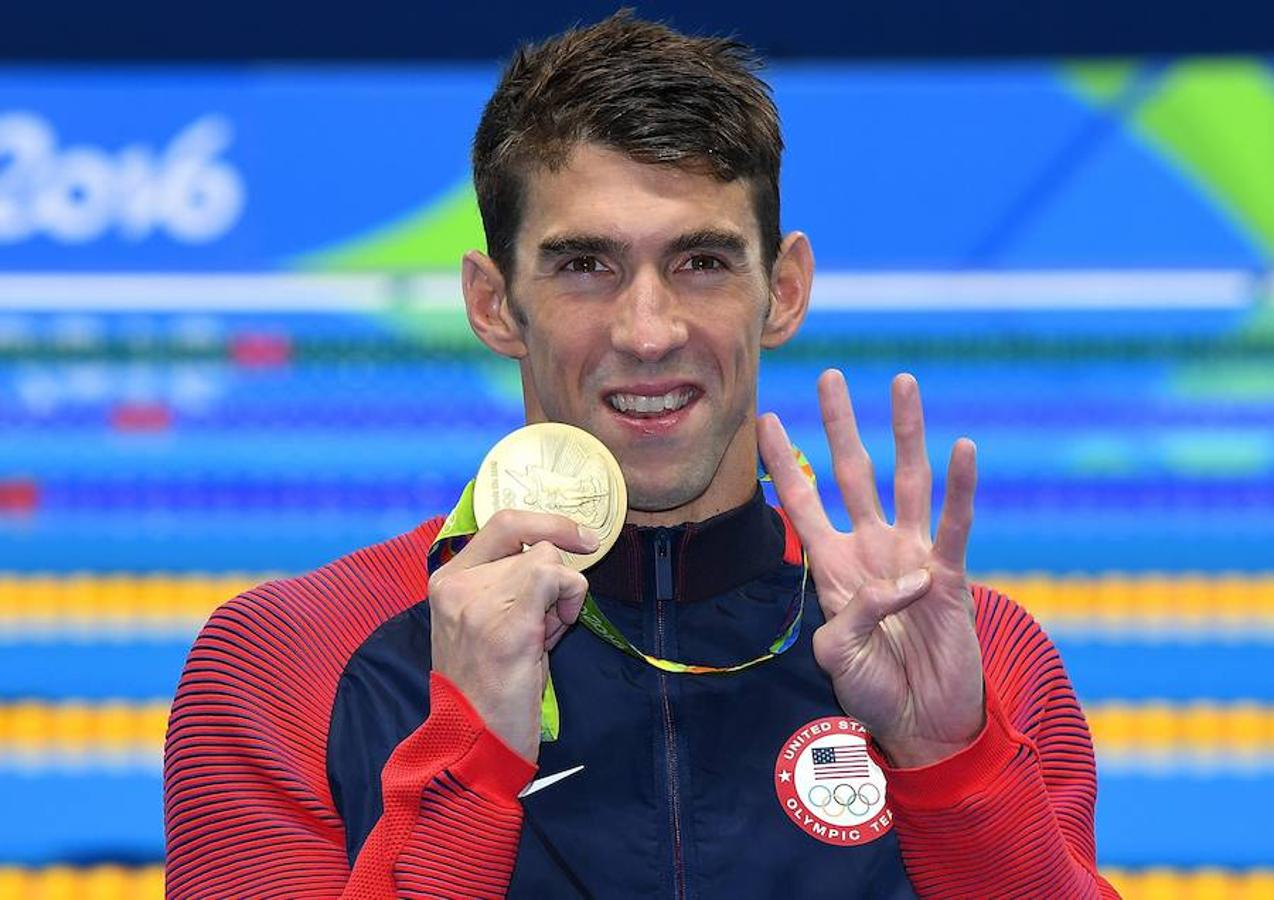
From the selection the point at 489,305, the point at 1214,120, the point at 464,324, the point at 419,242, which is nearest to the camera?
the point at 489,305

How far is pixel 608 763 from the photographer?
2.04m

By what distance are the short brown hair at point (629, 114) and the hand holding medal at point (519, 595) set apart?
0.34m

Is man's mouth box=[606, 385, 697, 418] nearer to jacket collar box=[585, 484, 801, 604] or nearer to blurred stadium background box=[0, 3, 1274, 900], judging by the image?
jacket collar box=[585, 484, 801, 604]

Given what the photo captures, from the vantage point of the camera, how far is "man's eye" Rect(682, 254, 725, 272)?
207cm

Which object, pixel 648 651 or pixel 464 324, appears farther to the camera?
pixel 464 324

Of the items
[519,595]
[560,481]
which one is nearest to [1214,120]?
[560,481]

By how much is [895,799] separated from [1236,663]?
17.6 ft

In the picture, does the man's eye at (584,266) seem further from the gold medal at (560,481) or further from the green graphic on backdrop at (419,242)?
the green graphic on backdrop at (419,242)

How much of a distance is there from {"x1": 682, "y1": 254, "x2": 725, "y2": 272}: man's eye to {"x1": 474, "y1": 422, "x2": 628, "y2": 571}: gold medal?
23 centimetres

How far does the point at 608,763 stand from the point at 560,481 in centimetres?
33

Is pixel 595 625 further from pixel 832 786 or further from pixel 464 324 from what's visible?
pixel 464 324

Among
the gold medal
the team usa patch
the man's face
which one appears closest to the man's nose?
the man's face

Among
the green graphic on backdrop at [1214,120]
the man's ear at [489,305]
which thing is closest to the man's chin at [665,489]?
the man's ear at [489,305]

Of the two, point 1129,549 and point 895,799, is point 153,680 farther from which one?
point 895,799
